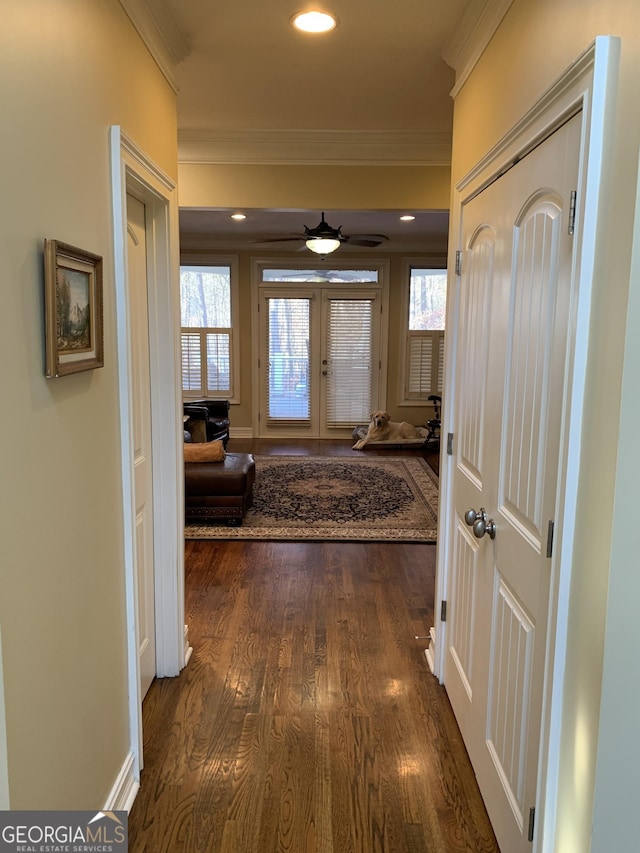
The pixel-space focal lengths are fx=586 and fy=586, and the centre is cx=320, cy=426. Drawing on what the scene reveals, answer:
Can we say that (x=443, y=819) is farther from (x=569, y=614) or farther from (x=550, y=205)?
(x=550, y=205)

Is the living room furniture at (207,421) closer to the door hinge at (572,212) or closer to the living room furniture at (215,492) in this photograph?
the living room furniture at (215,492)

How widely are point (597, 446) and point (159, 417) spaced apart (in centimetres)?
179

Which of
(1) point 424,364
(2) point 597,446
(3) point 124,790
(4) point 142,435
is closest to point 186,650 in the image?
(3) point 124,790

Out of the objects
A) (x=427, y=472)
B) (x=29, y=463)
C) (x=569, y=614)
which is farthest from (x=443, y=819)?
(x=427, y=472)

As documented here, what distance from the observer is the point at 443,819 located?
1848 mm

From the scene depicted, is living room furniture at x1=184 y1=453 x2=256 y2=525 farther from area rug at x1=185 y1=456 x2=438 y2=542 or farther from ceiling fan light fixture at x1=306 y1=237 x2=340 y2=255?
ceiling fan light fixture at x1=306 y1=237 x2=340 y2=255

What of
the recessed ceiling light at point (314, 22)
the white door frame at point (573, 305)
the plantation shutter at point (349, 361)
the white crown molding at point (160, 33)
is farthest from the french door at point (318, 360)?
the white door frame at point (573, 305)

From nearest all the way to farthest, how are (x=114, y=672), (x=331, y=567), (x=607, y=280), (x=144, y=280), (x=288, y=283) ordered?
(x=607, y=280)
(x=114, y=672)
(x=144, y=280)
(x=331, y=567)
(x=288, y=283)

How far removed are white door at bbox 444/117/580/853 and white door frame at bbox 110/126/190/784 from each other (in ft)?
3.73

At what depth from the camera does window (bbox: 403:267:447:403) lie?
8.35 m

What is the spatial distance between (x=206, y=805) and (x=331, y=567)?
204 centimetres

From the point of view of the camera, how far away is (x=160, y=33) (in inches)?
81.8

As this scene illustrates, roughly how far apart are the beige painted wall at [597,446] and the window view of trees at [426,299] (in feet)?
23.1

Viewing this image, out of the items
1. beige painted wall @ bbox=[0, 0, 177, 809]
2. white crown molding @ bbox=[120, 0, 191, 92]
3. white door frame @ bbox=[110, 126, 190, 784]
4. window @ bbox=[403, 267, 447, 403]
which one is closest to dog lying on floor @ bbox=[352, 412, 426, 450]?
window @ bbox=[403, 267, 447, 403]
